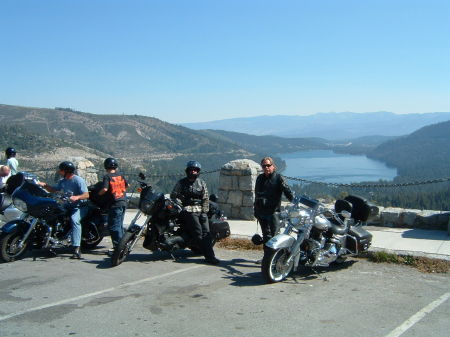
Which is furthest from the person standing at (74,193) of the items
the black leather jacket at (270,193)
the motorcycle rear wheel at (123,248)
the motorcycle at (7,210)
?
the black leather jacket at (270,193)

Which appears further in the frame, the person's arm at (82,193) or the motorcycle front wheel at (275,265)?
the person's arm at (82,193)

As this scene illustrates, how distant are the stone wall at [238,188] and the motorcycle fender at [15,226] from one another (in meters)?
4.78

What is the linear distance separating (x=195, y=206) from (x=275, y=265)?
1748mm

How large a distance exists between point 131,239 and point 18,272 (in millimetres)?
1608

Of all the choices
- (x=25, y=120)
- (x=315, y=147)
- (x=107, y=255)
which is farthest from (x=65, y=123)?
(x=107, y=255)

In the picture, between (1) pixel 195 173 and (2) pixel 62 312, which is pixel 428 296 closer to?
(1) pixel 195 173

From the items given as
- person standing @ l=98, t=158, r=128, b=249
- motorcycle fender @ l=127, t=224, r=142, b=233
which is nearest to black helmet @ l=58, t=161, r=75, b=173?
person standing @ l=98, t=158, r=128, b=249

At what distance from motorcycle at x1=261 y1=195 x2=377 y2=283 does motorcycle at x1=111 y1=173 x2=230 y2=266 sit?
5.82 feet

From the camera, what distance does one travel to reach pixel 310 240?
6332 mm

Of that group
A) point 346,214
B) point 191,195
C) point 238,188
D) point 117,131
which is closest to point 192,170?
point 191,195

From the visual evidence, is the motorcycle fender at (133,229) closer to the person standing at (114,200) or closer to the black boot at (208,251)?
the person standing at (114,200)

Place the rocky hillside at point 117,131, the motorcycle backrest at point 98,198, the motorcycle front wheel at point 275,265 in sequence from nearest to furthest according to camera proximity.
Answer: the motorcycle front wheel at point 275,265 < the motorcycle backrest at point 98,198 < the rocky hillside at point 117,131

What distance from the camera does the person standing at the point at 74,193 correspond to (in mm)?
7465

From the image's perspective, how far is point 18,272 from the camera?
6.54 metres
